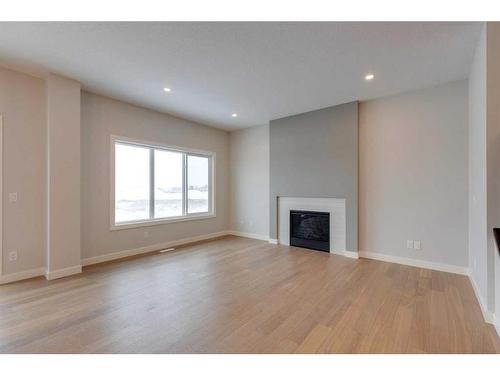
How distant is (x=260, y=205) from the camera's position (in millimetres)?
5754

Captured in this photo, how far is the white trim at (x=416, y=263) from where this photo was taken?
3352mm

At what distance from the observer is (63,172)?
3.35 meters

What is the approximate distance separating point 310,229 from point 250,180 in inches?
78.8

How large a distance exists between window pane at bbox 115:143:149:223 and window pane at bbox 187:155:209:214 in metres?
1.09

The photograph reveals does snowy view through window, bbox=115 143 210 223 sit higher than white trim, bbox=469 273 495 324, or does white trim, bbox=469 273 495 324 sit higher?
snowy view through window, bbox=115 143 210 223

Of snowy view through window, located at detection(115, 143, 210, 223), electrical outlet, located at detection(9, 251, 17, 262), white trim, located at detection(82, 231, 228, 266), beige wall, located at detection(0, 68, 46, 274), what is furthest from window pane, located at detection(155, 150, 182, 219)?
electrical outlet, located at detection(9, 251, 17, 262)

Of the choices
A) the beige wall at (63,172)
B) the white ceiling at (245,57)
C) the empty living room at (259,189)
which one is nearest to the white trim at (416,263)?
the empty living room at (259,189)

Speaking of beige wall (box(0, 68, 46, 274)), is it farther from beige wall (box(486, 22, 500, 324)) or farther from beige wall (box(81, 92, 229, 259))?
beige wall (box(486, 22, 500, 324))

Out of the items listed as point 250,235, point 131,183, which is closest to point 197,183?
point 131,183

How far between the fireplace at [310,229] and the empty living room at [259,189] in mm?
39

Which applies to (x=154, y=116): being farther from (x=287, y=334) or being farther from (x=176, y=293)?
(x=287, y=334)

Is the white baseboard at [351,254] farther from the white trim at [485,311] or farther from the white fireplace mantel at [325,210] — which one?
the white trim at [485,311]

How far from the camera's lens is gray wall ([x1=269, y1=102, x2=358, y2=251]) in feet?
13.9
